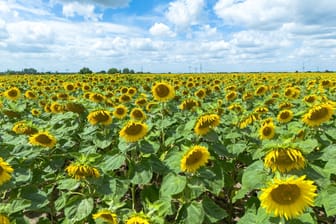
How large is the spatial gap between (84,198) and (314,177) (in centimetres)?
210

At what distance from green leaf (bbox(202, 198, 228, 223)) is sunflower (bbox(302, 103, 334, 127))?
167 cm

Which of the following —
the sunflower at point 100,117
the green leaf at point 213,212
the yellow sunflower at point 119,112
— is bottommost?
the green leaf at point 213,212

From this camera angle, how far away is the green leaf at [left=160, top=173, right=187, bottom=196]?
12.3 feet

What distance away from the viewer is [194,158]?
12.5 ft

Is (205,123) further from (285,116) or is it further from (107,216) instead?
(285,116)

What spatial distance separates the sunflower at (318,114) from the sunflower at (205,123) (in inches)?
46.1

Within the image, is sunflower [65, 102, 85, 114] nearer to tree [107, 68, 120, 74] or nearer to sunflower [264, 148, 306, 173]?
sunflower [264, 148, 306, 173]

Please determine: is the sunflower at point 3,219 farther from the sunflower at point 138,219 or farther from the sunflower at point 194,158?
the sunflower at point 194,158

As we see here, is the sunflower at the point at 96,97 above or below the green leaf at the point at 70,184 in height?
above

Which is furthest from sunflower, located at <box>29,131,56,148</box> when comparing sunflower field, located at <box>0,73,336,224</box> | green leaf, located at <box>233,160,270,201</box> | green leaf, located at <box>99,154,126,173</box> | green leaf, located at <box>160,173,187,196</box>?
green leaf, located at <box>233,160,270,201</box>

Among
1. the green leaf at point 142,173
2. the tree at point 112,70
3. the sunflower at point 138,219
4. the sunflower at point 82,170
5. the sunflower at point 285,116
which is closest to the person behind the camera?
the sunflower at point 138,219

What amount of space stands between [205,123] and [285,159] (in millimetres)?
1535

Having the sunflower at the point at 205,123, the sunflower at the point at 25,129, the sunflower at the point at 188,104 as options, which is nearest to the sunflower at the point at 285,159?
the sunflower at the point at 205,123

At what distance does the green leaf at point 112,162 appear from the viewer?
13.7 feet
